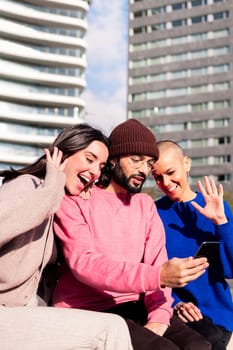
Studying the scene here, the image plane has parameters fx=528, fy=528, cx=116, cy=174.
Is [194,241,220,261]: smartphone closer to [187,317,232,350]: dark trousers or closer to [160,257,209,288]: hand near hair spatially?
[160,257,209,288]: hand near hair

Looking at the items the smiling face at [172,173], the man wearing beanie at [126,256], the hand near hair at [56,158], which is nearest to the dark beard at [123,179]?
the man wearing beanie at [126,256]

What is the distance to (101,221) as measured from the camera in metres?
2.79

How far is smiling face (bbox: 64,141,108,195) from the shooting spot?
2.84 metres

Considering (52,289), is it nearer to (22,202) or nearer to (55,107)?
(22,202)

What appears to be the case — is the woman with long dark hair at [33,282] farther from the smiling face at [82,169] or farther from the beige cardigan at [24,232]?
the smiling face at [82,169]

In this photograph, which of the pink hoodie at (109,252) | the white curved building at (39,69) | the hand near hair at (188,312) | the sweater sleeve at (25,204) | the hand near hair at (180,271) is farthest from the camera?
the white curved building at (39,69)

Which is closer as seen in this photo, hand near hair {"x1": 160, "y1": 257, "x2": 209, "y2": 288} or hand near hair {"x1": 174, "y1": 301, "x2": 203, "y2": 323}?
hand near hair {"x1": 160, "y1": 257, "x2": 209, "y2": 288}

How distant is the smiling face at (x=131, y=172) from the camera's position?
118 inches

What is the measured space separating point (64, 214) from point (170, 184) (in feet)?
3.44

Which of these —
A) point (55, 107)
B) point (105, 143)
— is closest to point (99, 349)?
point (105, 143)

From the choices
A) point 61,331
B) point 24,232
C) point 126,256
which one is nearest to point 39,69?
point 126,256

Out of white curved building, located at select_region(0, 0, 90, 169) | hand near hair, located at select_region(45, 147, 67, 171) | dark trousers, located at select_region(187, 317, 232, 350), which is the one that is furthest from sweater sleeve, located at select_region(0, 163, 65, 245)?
white curved building, located at select_region(0, 0, 90, 169)

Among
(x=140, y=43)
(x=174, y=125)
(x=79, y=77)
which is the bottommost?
(x=174, y=125)

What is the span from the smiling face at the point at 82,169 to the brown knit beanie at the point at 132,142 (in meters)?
0.18
